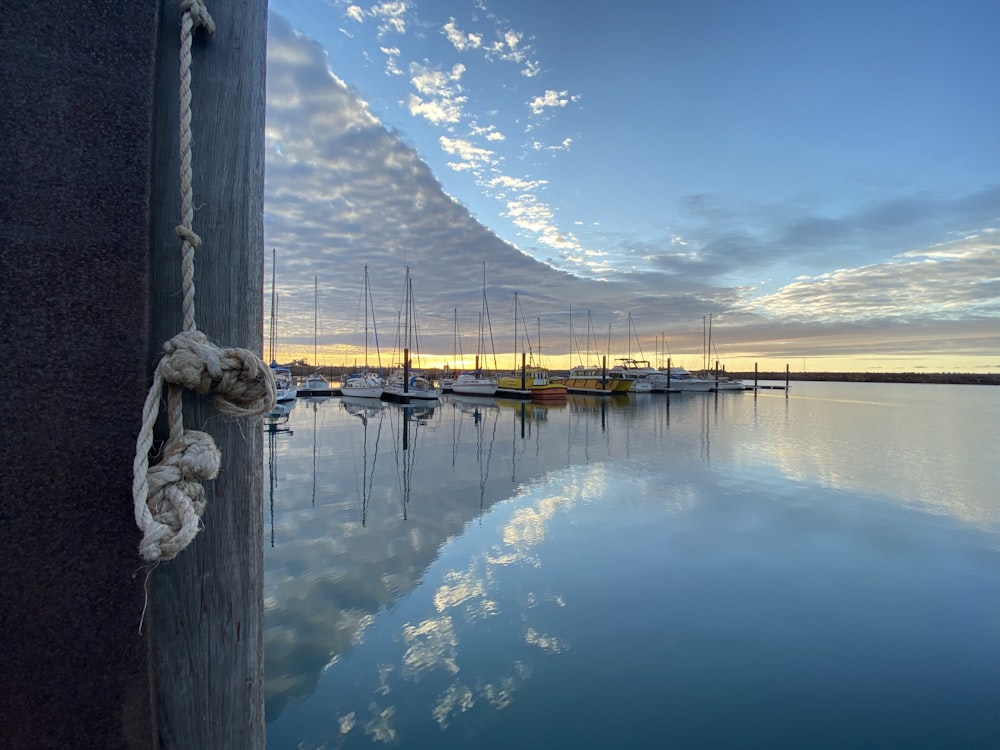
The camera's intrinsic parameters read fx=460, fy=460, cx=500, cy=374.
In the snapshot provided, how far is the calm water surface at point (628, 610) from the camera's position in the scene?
11.6 feet

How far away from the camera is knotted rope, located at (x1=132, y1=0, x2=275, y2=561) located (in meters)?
0.96

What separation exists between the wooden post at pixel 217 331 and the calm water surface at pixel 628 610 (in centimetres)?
283

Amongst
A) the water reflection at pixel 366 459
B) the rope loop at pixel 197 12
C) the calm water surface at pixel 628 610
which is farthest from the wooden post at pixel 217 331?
the water reflection at pixel 366 459

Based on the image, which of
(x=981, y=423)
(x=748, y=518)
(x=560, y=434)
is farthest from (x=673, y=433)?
(x=981, y=423)

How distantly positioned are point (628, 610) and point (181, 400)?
528 cm

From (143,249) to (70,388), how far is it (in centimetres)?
34

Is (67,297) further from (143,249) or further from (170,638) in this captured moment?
(170,638)

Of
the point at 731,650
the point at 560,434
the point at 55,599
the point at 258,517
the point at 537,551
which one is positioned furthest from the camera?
the point at 560,434

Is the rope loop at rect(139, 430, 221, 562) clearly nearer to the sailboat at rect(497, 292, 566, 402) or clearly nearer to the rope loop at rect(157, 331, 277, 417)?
the rope loop at rect(157, 331, 277, 417)

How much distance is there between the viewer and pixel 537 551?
682cm

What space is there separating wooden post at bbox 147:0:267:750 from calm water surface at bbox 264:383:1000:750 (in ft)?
9.29

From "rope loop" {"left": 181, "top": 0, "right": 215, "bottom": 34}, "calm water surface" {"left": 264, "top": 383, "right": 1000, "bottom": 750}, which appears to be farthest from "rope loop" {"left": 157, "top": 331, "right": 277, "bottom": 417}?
"calm water surface" {"left": 264, "top": 383, "right": 1000, "bottom": 750}

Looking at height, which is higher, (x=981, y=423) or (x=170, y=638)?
(x=170, y=638)

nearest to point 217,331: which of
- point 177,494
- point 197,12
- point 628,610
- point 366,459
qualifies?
point 177,494
